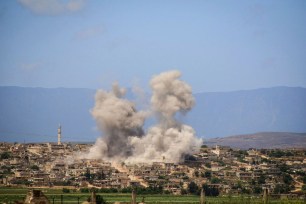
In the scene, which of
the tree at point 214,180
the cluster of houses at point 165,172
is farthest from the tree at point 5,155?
the tree at point 214,180

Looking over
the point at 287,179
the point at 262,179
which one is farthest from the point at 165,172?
the point at 287,179

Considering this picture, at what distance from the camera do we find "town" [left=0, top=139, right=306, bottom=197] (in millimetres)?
84375

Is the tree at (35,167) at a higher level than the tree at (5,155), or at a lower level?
lower

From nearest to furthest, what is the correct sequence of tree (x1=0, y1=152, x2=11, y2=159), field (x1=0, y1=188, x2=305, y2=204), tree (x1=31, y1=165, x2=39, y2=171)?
field (x1=0, y1=188, x2=305, y2=204), tree (x1=31, y1=165, x2=39, y2=171), tree (x1=0, y1=152, x2=11, y2=159)

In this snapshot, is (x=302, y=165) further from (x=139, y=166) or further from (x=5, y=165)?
(x=5, y=165)

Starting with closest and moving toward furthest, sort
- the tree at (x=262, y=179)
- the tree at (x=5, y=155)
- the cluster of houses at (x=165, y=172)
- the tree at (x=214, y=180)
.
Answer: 1. the cluster of houses at (x=165, y=172)
2. the tree at (x=214, y=180)
3. the tree at (x=262, y=179)
4. the tree at (x=5, y=155)

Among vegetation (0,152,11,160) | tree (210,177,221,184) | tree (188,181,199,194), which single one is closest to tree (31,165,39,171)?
vegetation (0,152,11,160)

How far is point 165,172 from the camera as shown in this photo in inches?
3750

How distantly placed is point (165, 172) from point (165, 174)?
643mm

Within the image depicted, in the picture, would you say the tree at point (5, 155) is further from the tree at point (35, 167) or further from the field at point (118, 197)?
the field at point (118, 197)

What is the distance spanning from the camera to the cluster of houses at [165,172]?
86.4 metres

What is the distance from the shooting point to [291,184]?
89188 millimetres

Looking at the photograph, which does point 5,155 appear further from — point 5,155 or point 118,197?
point 118,197

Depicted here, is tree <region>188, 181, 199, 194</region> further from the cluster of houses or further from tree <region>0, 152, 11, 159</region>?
tree <region>0, 152, 11, 159</region>
